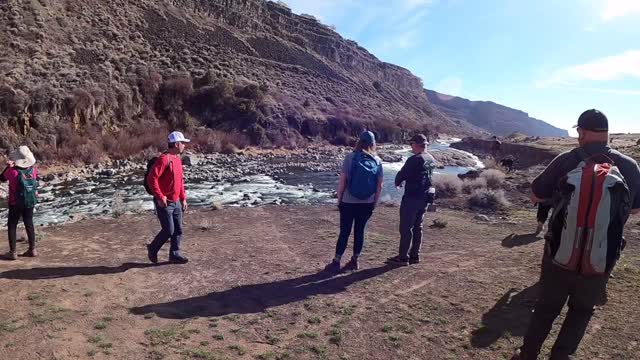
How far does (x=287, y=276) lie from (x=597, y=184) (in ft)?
13.7

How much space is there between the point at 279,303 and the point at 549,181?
3.16 m

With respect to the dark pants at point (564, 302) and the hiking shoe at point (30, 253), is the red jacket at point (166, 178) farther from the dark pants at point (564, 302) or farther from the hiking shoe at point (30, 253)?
the dark pants at point (564, 302)

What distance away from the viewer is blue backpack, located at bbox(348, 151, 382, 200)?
5762 mm

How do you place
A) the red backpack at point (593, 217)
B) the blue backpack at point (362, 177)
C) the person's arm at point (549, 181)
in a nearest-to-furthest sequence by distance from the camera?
the red backpack at point (593, 217)
the person's arm at point (549, 181)
the blue backpack at point (362, 177)

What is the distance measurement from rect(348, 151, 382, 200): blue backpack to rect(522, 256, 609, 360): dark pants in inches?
107

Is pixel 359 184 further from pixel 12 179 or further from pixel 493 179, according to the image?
pixel 493 179

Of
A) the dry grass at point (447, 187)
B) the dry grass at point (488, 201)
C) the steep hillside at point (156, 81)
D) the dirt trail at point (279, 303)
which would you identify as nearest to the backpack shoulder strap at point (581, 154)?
the dirt trail at point (279, 303)

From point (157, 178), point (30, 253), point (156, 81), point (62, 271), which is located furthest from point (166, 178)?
point (156, 81)

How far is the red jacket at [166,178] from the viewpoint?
6.18 m

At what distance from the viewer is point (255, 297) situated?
5406mm

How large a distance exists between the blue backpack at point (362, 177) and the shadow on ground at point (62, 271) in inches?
129

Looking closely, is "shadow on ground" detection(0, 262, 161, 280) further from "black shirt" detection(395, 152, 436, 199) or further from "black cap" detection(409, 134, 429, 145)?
"black cap" detection(409, 134, 429, 145)

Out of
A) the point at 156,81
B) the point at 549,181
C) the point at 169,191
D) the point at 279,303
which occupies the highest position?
the point at 156,81

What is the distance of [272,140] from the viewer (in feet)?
127
